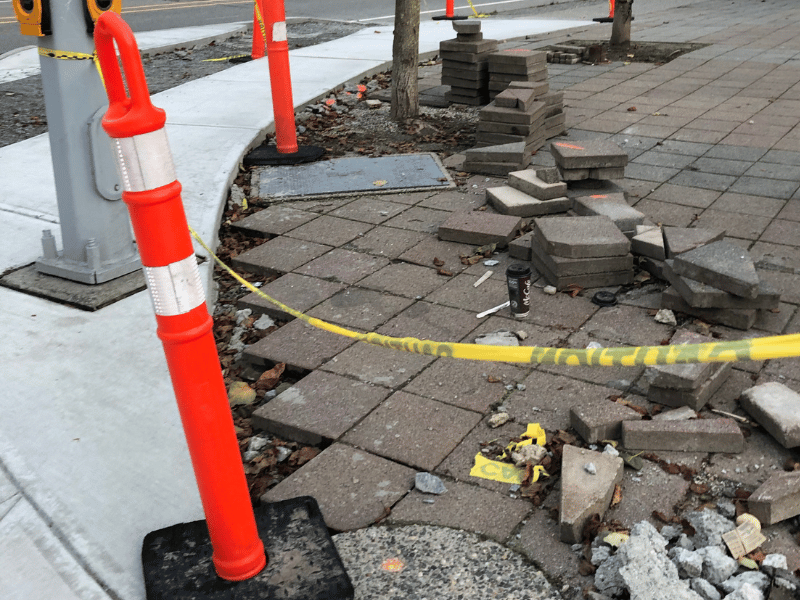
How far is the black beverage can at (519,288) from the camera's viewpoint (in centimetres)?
429

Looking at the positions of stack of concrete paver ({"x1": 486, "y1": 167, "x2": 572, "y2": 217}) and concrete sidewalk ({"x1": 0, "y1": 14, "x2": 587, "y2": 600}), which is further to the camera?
stack of concrete paver ({"x1": 486, "y1": 167, "x2": 572, "y2": 217})

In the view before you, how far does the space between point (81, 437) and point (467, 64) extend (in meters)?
6.84

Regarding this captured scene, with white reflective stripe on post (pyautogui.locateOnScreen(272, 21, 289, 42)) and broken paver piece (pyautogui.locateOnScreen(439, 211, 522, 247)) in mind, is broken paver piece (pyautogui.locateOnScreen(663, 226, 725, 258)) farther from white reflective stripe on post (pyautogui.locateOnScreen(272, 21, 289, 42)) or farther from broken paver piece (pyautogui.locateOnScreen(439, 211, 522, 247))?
white reflective stripe on post (pyautogui.locateOnScreen(272, 21, 289, 42))

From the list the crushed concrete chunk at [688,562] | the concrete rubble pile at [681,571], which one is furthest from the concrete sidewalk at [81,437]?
the crushed concrete chunk at [688,562]

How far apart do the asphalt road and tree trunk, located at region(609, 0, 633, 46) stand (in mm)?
5715

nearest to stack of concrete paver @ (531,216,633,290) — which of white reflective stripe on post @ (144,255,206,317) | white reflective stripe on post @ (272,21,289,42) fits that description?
white reflective stripe on post @ (144,255,206,317)

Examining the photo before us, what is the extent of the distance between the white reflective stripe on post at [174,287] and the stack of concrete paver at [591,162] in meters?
4.30

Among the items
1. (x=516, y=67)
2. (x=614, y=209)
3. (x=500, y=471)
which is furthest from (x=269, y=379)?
(x=516, y=67)

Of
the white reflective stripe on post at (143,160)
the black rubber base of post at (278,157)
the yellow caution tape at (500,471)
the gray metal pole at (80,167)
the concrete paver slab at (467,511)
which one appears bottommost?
the black rubber base of post at (278,157)

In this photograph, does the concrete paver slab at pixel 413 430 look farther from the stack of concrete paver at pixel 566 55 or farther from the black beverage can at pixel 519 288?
the stack of concrete paver at pixel 566 55

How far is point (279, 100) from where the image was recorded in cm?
702

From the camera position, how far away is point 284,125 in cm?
724

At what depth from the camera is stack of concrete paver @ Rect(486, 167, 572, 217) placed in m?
5.76

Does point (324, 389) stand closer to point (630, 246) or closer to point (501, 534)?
point (501, 534)
